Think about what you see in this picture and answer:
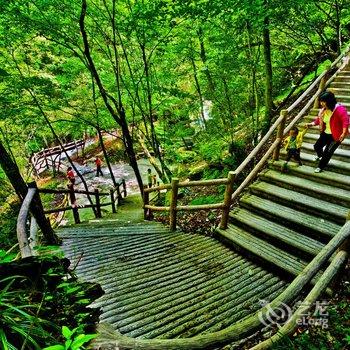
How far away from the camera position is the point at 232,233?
643 centimetres

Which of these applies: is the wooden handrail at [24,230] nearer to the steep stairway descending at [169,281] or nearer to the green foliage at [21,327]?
the steep stairway descending at [169,281]

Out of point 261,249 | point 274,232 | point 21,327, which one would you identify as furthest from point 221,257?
point 21,327

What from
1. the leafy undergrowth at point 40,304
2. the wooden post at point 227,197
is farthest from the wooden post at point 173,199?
the leafy undergrowth at point 40,304

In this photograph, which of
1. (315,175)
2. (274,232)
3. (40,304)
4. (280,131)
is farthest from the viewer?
(280,131)

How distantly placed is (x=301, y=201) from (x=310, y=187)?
462 millimetres

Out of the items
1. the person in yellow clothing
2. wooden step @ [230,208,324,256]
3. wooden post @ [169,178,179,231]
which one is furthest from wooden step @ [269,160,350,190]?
wooden post @ [169,178,179,231]

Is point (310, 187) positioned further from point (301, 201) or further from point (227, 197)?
point (227, 197)

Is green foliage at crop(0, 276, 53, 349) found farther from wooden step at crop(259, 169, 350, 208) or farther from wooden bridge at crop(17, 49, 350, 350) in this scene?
wooden step at crop(259, 169, 350, 208)

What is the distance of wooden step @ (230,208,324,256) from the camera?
17.0 ft

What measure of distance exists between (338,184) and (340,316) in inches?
136

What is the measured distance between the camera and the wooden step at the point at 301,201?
5.42 meters

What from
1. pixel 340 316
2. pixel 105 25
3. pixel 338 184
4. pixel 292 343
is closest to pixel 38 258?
pixel 292 343

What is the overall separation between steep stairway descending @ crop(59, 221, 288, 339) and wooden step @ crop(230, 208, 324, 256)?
0.66 feet

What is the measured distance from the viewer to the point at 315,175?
6531 mm
